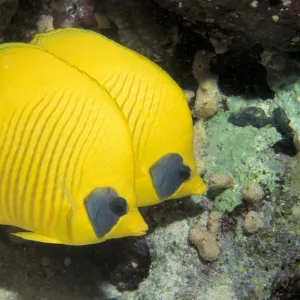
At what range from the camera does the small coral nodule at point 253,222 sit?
2.56 metres

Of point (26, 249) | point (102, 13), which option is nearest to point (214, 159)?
point (102, 13)

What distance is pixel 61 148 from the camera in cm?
176

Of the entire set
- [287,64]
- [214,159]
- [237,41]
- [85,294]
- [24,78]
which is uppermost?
[24,78]

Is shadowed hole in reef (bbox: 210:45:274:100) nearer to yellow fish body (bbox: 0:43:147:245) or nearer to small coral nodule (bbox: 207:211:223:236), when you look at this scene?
small coral nodule (bbox: 207:211:223:236)

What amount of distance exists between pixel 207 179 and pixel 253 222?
426 mm

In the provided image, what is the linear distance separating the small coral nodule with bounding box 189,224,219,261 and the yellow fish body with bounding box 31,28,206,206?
24.4 inches

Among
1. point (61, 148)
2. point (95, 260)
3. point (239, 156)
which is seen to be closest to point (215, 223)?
point (239, 156)

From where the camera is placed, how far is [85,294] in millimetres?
2908

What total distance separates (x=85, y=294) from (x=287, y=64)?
208cm

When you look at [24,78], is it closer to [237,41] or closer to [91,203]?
[91,203]

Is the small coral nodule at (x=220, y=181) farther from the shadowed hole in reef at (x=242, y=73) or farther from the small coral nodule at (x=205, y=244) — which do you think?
the shadowed hole in reef at (x=242, y=73)

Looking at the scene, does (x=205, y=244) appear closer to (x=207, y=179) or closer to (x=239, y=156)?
A: (x=207, y=179)

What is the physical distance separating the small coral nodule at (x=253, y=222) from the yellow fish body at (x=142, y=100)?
2.06ft

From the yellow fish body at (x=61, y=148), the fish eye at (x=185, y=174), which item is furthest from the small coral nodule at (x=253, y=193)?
the yellow fish body at (x=61, y=148)
